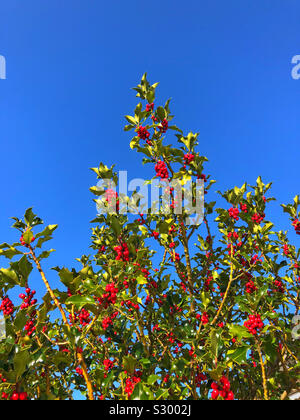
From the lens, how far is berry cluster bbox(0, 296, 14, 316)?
10.6ft

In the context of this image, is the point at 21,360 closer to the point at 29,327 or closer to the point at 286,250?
the point at 29,327

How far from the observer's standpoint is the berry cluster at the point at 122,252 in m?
3.49

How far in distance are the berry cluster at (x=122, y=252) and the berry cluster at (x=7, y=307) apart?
→ 1.33 metres

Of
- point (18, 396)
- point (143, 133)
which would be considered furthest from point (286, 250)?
point (18, 396)

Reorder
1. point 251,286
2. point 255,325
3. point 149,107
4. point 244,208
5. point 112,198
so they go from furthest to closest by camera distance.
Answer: point 244,208
point 149,107
point 251,286
point 112,198
point 255,325

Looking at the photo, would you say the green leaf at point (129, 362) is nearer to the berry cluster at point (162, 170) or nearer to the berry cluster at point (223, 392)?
the berry cluster at point (223, 392)

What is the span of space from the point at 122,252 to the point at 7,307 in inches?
57.4

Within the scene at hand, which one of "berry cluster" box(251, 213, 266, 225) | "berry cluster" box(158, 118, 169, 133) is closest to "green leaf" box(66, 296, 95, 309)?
"berry cluster" box(158, 118, 169, 133)

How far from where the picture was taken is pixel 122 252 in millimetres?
3498

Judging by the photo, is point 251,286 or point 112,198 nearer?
point 112,198

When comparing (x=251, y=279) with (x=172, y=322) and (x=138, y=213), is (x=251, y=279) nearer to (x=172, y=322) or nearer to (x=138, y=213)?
(x=172, y=322)

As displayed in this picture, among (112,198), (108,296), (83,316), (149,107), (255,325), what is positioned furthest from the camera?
(149,107)
